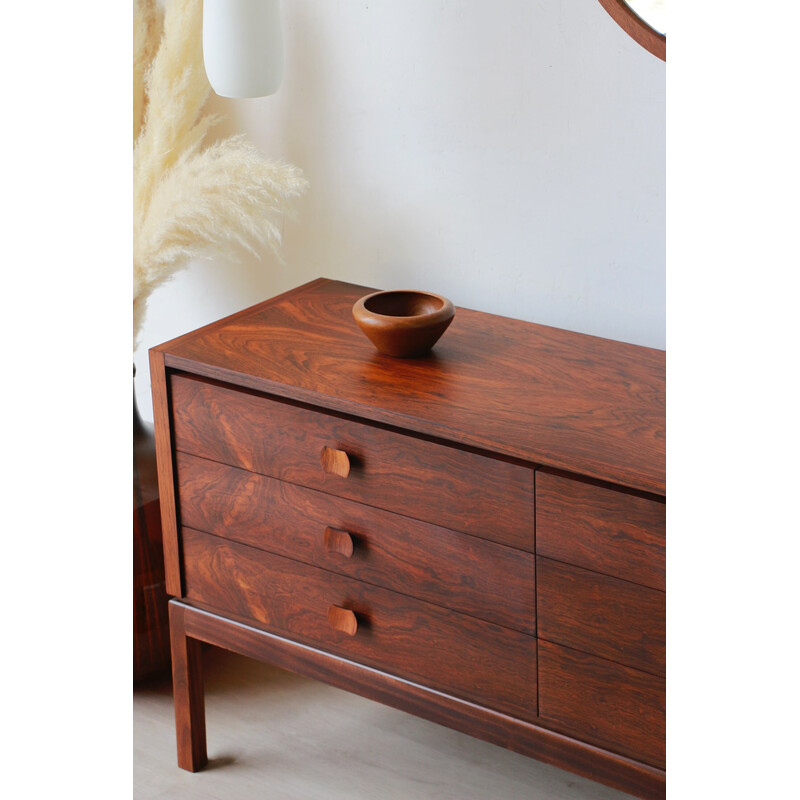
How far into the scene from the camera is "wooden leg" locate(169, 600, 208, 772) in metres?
1.69

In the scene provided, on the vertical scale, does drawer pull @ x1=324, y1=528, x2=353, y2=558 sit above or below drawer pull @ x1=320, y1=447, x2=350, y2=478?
below

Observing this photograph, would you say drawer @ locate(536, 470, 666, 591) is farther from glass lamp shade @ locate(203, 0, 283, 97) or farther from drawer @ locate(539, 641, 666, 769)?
glass lamp shade @ locate(203, 0, 283, 97)

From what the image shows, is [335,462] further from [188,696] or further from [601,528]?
[188,696]

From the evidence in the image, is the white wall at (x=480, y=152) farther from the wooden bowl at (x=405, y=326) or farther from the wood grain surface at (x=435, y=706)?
the wood grain surface at (x=435, y=706)

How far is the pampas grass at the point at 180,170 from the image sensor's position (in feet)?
5.58

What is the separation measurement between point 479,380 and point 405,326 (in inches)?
5.2

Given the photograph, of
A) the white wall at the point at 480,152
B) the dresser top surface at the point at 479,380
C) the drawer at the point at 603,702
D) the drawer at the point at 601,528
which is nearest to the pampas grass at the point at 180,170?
the white wall at the point at 480,152

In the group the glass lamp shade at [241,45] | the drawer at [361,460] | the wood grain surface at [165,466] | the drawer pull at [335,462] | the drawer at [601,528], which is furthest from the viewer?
the glass lamp shade at [241,45]

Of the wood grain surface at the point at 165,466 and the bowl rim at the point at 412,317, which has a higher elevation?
the bowl rim at the point at 412,317

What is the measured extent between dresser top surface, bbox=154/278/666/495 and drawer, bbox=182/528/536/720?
0.28 metres

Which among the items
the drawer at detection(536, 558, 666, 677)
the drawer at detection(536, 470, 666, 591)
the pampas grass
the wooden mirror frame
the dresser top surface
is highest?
the wooden mirror frame

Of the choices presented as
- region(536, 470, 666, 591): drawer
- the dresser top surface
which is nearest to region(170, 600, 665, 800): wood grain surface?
region(536, 470, 666, 591): drawer

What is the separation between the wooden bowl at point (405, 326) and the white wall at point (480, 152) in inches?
10.3

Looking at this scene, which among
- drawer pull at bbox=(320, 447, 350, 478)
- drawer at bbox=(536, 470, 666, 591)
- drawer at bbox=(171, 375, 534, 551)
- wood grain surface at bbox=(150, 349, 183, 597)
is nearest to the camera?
drawer at bbox=(536, 470, 666, 591)
